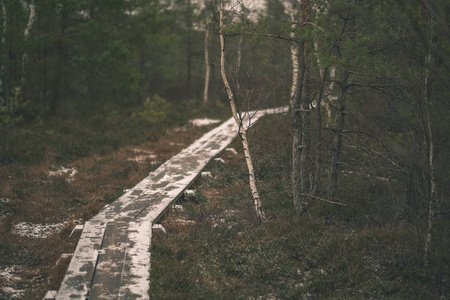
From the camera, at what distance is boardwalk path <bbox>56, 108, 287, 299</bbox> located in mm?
6410

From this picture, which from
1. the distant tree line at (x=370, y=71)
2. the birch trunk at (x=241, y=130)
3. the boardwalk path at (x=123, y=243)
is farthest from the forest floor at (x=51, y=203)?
the distant tree line at (x=370, y=71)

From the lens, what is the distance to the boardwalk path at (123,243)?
641 centimetres

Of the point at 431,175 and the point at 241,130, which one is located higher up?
the point at 241,130

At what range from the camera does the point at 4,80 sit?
1867 cm

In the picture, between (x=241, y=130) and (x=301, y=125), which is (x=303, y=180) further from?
(x=241, y=130)

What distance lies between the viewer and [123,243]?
7.97 meters

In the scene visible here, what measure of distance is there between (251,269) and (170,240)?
184 cm

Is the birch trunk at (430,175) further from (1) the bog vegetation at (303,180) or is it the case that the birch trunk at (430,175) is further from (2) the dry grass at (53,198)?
(2) the dry grass at (53,198)

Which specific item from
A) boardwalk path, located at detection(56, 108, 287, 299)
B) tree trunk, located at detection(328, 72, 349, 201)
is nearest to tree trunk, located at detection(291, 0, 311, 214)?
tree trunk, located at detection(328, 72, 349, 201)

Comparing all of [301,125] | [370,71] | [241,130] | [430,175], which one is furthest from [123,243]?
[370,71]

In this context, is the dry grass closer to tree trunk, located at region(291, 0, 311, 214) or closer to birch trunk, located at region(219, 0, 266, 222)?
birch trunk, located at region(219, 0, 266, 222)

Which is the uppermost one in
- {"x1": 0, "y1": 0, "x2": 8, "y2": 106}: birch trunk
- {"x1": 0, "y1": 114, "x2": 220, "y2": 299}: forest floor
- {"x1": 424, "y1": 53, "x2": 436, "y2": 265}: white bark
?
{"x1": 0, "y1": 0, "x2": 8, "y2": 106}: birch trunk

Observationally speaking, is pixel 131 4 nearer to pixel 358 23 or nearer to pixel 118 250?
pixel 358 23

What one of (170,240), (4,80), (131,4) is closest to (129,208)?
(170,240)
